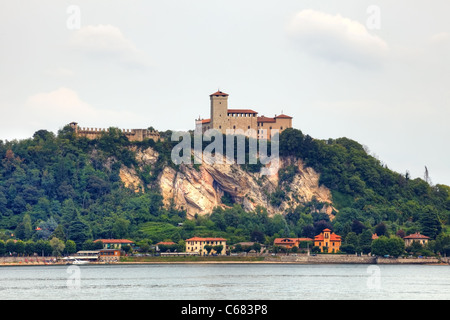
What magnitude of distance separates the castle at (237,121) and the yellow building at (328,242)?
1632 centimetres

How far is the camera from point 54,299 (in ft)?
183

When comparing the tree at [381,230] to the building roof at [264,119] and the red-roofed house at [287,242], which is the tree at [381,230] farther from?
the building roof at [264,119]

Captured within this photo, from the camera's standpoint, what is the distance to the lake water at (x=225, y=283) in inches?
2291

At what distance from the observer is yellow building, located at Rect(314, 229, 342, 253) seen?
Answer: 104 m

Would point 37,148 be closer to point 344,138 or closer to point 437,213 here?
point 344,138

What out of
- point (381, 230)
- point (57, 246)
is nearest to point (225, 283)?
point (57, 246)

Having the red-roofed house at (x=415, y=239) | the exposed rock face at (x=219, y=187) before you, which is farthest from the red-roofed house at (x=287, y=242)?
the exposed rock face at (x=219, y=187)

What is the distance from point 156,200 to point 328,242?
71.4 ft

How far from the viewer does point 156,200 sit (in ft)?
375

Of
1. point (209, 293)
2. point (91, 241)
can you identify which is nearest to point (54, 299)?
point (209, 293)

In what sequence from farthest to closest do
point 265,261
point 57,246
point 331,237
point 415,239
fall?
1. point 331,237
2. point 415,239
3. point 265,261
4. point 57,246

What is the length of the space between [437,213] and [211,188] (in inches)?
1060

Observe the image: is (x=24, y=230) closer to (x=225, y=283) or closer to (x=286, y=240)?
(x=286, y=240)

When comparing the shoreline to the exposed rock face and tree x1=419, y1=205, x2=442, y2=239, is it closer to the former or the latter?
tree x1=419, y1=205, x2=442, y2=239
